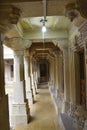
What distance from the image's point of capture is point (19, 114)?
6738mm

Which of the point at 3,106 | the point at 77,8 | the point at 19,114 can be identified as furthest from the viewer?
the point at 19,114

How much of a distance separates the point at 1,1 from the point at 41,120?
4.99 m

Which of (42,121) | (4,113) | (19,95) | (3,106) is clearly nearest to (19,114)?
(19,95)

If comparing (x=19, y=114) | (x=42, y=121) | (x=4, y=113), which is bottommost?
(x=42, y=121)

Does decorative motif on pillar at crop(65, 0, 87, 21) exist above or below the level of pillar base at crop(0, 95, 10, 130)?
above

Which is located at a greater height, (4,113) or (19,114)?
(4,113)

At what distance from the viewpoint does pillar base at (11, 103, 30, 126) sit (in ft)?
21.8

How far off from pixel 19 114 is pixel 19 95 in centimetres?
64

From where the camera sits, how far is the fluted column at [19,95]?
6668mm

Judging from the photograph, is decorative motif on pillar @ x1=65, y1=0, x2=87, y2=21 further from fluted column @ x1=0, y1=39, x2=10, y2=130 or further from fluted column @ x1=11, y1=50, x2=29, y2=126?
fluted column @ x1=11, y1=50, x2=29, y2=126

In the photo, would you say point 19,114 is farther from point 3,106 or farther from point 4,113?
point 3,106

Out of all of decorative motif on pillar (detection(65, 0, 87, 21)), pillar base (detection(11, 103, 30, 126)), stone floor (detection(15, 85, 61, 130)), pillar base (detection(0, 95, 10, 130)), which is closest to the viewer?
decorative motif on pillar (detection(65, 0, 87, 21))

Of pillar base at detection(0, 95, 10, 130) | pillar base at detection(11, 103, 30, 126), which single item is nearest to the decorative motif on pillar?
pillar base at detection(0, 95, 10, 130)

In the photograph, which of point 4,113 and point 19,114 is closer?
point 4,113
